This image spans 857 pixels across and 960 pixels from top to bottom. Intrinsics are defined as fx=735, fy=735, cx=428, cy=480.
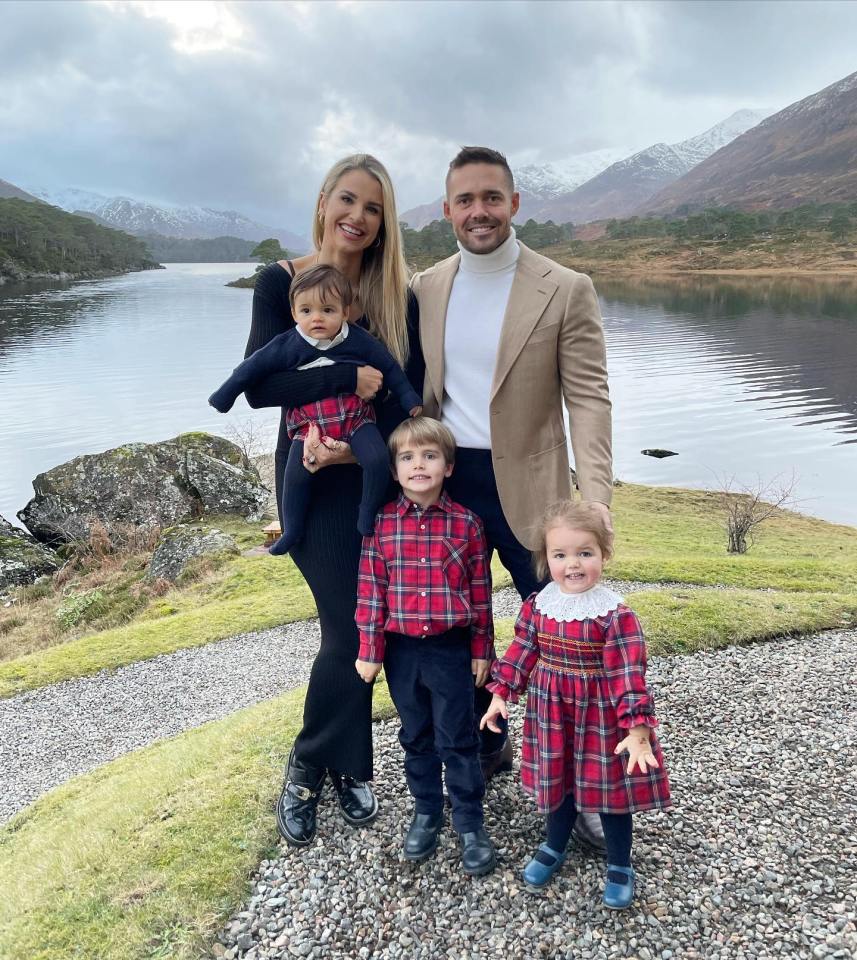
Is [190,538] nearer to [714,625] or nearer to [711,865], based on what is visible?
[714,625]

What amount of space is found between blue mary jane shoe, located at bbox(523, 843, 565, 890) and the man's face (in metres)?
2.61

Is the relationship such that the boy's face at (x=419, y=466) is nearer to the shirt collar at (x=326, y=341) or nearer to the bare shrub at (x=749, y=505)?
the shirt collar at (x=326, y=341)

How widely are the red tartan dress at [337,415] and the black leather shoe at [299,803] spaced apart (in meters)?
1.70

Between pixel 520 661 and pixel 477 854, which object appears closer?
pixel 520 661

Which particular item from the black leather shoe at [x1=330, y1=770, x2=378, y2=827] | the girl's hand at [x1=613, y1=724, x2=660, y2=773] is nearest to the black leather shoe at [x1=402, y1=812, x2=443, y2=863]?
the black leather shoe at [x1=330, y1=770, x2=378, y2=827]

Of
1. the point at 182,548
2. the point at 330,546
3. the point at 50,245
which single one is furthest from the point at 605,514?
the point at 50,245

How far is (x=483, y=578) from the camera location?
3.18 meters

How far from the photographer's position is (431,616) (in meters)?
3.07

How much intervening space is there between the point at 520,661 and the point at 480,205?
6.19ft

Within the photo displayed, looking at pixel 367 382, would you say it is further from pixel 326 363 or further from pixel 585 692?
pixel 585 692

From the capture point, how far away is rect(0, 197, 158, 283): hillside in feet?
268

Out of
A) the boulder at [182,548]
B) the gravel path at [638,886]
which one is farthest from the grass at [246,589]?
the gravel path at [638,886]

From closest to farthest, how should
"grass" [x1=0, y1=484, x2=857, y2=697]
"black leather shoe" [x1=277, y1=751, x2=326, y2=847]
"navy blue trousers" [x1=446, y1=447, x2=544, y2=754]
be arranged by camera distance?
1. "navy blue trousers" [x1=446, y1=447, x2=544, y2=754]
2. "black leather shoe" [x1=277, y1=751, x2=326, y2=847]
3. "grass" [x1=0, y1=484, x2=857, y2=697]

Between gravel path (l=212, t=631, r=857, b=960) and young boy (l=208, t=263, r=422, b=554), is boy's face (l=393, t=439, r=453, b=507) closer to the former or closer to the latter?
young boy (l=208, t=263, r=422, b=554)
